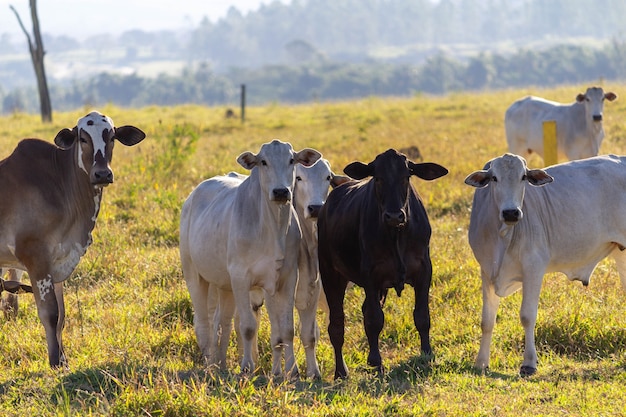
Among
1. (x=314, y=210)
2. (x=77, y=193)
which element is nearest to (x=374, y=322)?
(x=314, y=210)

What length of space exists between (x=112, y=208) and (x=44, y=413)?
6.43m

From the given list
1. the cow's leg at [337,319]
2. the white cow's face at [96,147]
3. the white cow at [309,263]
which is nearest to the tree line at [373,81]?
the white cow at [309,263]

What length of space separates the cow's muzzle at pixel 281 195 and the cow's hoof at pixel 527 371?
204 cm

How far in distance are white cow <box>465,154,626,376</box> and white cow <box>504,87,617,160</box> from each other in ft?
21.7

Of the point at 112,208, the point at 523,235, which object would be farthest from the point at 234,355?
the point at 112,208

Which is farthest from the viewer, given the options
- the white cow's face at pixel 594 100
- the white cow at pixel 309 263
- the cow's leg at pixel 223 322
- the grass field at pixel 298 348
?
the white cow's face at pixel 594 100

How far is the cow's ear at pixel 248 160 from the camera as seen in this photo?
6.53 metres

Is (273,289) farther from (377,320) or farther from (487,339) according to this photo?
(487,339)

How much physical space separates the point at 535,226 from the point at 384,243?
1269 millimetres

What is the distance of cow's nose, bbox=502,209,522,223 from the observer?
6527mm

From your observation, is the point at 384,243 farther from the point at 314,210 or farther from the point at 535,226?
the point at 535,226

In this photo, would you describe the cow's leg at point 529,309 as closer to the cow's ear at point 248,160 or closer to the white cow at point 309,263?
the white cow at point 309,263

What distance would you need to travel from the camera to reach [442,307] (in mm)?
8086

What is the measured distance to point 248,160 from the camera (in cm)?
657
